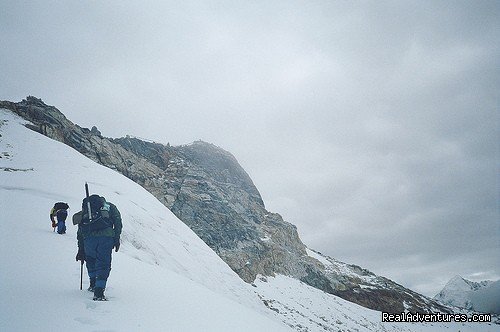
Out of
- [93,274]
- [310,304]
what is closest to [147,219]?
[93,274]

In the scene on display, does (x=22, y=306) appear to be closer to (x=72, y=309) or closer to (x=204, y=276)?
(x=72, y=309)

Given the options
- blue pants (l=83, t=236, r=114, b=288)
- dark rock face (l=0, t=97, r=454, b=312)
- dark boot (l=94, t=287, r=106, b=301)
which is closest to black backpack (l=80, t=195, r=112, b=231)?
blue pants (l=83, t=236, r=114, b=288)

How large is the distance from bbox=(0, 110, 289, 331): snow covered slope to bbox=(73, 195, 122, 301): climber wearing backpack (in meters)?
0.52

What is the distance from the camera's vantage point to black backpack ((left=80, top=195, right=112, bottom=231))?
21.0 feet

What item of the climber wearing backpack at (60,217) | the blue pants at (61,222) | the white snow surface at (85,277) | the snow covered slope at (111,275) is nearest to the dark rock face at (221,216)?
the white snow surface at (85,277)

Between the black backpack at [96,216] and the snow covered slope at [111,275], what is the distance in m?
1.31

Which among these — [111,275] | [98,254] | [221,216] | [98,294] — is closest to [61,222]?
[111,275]

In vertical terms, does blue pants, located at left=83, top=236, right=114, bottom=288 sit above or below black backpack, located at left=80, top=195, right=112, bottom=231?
below

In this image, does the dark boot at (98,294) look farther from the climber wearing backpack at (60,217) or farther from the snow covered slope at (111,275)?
the climber wearing backpack at (60,217)

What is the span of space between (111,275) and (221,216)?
→ 44.0m

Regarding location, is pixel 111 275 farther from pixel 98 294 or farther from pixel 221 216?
pixel 221 216

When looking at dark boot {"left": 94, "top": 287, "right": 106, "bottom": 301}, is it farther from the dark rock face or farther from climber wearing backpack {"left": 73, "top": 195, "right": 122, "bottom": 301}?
the dark rock face

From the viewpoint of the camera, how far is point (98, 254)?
Result: 244 inches

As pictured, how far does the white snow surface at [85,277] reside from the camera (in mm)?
5113
